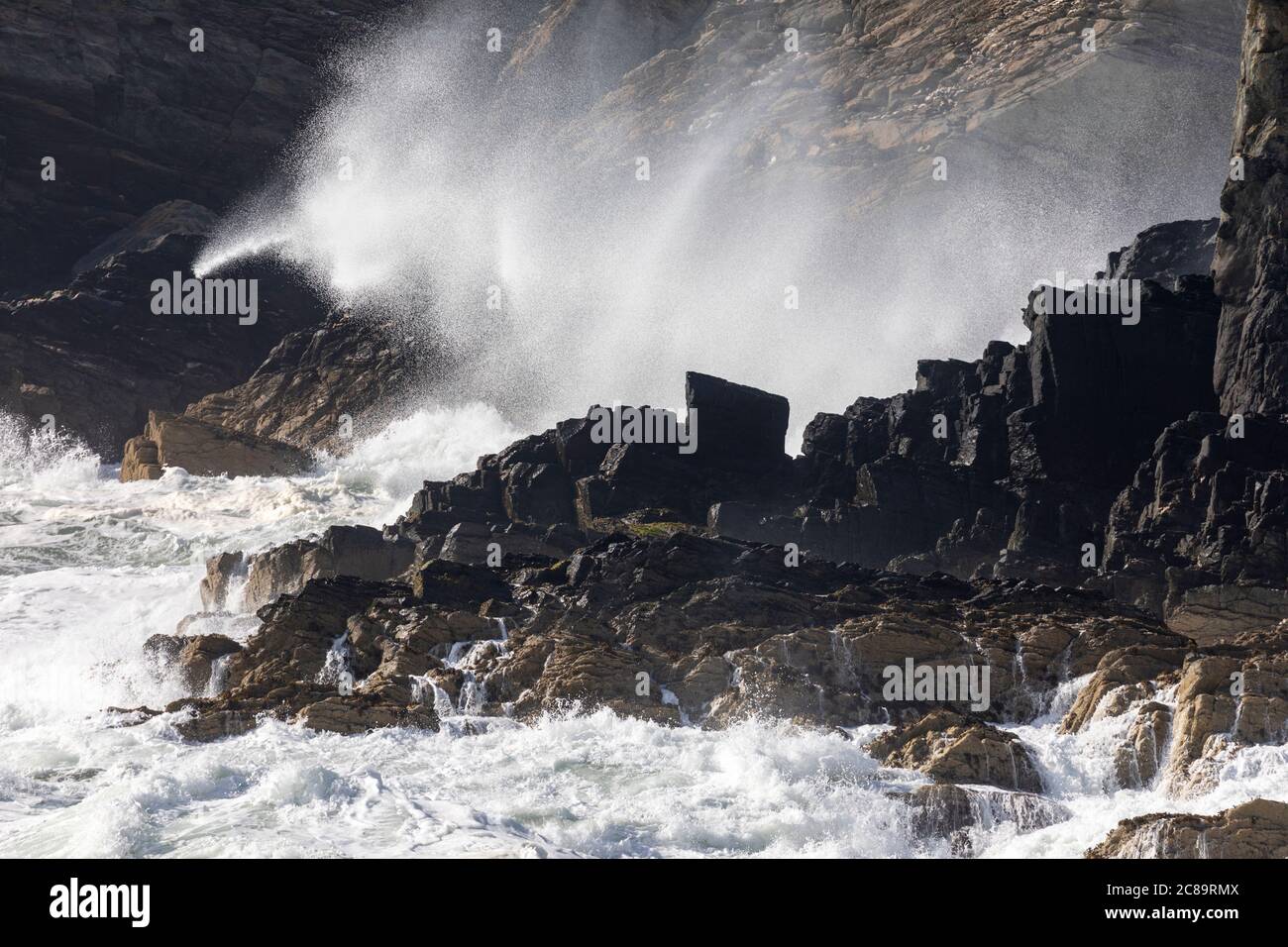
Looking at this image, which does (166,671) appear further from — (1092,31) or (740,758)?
(1092,31)

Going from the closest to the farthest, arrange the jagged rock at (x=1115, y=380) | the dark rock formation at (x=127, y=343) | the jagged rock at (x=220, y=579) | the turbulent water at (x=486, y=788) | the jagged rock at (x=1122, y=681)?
1. the turbulent water at (x=486, y=788)
2. the jagged rock at (x=1122, y=681)
3. the jagged rock at (x=1115, y=380)
4. the jagged rock at (x=220, y=579)
5. the dark rock formation at (x=127, y=343)

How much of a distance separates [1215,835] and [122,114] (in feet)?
Result: 291

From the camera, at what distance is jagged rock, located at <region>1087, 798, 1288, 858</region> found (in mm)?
28969

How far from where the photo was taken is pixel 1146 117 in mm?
88812

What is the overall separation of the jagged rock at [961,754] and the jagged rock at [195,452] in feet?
164

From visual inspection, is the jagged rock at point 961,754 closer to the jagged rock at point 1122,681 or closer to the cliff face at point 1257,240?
the jagged rock at point 1122,681

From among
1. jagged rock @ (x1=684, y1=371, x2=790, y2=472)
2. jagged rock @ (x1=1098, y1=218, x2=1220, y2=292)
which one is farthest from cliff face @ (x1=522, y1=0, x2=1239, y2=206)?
jagged rock @ (x1=684, y1=371, x2=790, y2=472)

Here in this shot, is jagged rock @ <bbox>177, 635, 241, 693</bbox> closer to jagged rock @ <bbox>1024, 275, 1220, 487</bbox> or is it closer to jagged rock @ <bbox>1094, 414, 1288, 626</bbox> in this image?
jagged rock @ <bbox>1094, 414, 1288, 626</bbox>

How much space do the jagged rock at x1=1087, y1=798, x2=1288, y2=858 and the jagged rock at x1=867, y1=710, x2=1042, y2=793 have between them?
5.29 metres

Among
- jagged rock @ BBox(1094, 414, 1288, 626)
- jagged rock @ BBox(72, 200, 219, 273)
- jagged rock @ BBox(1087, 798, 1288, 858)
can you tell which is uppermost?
jagged rock @ BBox(72, 200, 219, 273)

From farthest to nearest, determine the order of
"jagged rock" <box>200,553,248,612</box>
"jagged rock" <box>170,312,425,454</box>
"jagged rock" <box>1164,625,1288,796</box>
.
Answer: "jagged rock" <box>170,312,425,454</box>, "jagged rock" <box>200,553,248,612</box>, "jagged rock" <box>1164,625,1288,796</box>

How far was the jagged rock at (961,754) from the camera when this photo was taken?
3541cm

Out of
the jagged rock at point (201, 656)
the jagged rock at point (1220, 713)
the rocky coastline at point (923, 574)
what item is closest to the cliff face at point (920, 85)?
the rocky coastline at point (923, 574)

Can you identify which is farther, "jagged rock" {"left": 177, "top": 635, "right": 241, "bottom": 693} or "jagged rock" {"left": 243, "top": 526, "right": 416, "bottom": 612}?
"jagged rock" {"left": 243, "top": 526, "right": 416, "bottom": 612}
